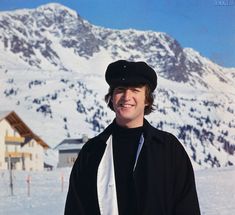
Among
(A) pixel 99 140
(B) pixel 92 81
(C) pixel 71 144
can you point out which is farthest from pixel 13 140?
(A) pixel 99 140

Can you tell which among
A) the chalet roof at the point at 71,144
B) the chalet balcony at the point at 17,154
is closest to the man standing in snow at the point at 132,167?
the chalet roof at the point at 71,144

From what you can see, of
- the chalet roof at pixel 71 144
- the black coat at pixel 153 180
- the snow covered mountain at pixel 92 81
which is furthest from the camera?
the snow covered mountain at pixel 92 81

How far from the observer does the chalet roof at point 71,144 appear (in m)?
2.57

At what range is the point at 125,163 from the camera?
1.11m

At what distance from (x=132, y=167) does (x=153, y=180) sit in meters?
0.06

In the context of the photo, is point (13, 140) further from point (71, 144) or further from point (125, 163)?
point (125, 163)

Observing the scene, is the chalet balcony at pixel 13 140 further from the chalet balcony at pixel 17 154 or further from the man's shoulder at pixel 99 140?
the man's shoulder at pixel 99 140

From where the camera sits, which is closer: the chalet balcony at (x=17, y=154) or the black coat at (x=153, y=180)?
the black coat at (x=153, y=180)

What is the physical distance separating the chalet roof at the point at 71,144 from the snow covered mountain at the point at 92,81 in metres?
0.04

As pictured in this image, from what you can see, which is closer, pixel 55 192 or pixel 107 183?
pixel 107 183

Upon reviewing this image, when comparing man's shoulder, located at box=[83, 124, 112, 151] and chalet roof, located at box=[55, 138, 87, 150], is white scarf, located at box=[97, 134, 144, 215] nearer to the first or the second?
man's shoulder, located at box=[83, 124, 112, 151]

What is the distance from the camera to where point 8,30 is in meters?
2.96

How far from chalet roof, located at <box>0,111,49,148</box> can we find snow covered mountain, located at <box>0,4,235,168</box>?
0.14 ft

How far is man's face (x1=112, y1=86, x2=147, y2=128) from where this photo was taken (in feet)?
3.56
